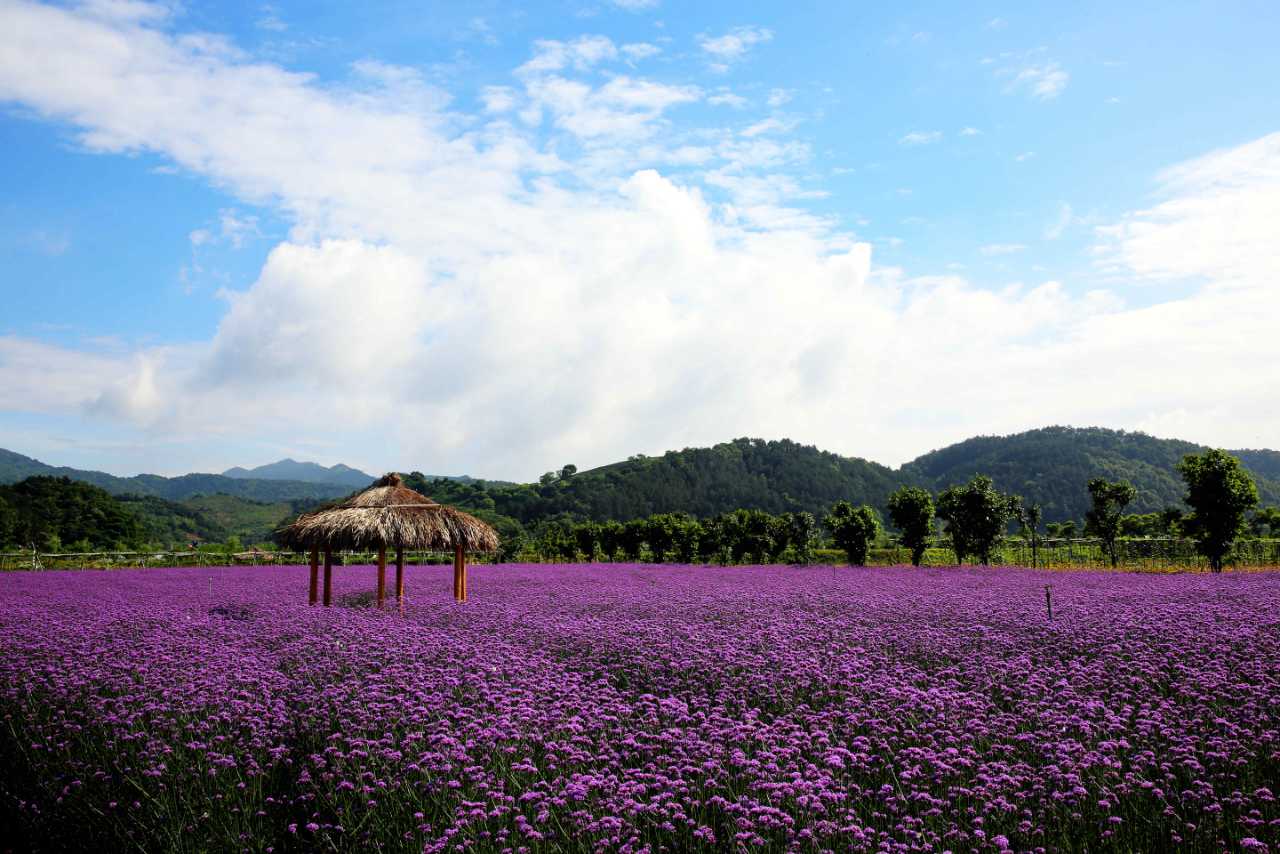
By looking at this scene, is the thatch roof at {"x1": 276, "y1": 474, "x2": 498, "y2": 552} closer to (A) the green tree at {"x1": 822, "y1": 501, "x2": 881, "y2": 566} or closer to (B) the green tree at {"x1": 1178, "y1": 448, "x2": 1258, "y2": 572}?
(A) the green tree at {"x1": 822, "y1": 501, "x2": 881, "y2": 566}

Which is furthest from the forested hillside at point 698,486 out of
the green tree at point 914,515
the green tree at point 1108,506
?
the green tree at point 1108,506

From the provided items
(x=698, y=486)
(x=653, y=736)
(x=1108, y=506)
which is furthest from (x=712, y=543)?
(x=698, y=486)

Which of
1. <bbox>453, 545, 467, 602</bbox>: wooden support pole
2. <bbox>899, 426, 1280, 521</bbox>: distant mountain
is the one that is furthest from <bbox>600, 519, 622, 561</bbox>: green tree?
<bbox>899, 426, 1280, 521</bbox>: distant mountain

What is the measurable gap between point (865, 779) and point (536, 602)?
36.5ft

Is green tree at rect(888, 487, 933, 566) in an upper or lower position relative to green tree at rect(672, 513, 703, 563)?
upper

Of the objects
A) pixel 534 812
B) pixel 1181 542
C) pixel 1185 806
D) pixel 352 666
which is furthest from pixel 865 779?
pixel 1181 542

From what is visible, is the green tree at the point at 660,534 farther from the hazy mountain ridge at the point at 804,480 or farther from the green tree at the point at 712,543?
the hazy mountain ridge at the point at 804,480

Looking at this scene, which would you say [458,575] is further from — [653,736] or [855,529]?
[855,529]

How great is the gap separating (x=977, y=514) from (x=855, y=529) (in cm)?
526

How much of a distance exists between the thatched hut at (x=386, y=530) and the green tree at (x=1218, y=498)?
23.4m

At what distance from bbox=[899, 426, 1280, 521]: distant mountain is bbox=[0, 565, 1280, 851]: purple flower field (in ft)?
306

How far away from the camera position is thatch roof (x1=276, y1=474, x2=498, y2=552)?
51.4 feet

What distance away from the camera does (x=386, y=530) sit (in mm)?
15711

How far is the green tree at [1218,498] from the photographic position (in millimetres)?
25391
